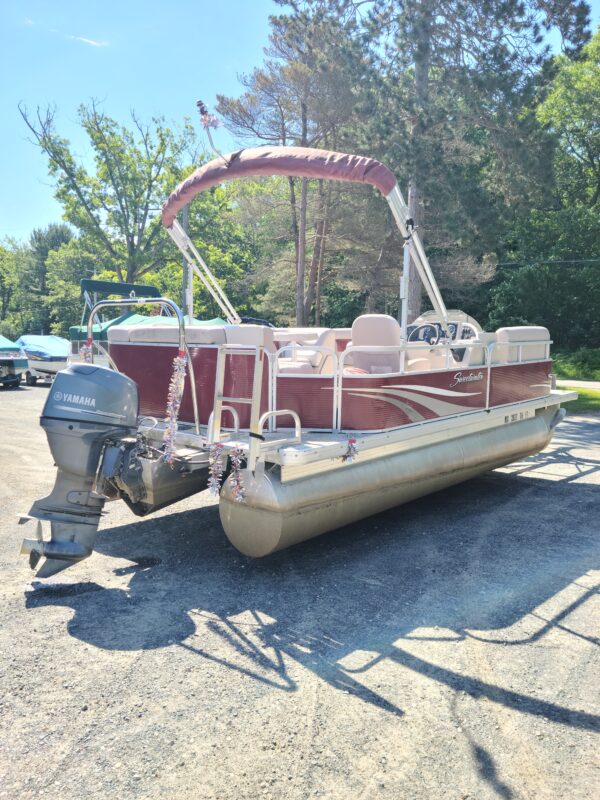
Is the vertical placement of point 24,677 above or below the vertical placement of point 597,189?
below

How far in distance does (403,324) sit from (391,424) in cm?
93

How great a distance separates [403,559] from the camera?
514 centimetres

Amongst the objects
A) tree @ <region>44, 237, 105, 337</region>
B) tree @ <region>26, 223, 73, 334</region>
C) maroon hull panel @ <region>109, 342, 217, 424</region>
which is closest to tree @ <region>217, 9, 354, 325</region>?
maroon hull panel @ <region>109, 342, 217, 424</region>

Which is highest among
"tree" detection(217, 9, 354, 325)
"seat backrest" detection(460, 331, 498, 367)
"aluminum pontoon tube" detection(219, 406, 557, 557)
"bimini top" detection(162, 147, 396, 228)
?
"tree" detection(217, 9, 354, 325)

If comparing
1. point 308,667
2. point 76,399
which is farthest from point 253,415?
point 308,667

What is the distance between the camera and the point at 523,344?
784 centimetres

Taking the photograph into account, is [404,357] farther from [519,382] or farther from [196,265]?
[519,382]

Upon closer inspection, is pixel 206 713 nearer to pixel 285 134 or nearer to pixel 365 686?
pixel 365 686

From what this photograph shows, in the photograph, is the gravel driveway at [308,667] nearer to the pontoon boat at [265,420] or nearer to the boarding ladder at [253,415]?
the pontoon boat at [265,420]

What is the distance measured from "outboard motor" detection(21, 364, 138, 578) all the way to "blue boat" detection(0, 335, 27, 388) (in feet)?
57.5

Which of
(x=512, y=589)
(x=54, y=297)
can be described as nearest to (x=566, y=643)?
(x=512, y=589)

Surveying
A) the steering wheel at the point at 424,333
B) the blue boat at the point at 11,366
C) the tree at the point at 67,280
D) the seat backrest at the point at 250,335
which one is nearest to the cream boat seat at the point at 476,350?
the steering wheel at the point at 424,333

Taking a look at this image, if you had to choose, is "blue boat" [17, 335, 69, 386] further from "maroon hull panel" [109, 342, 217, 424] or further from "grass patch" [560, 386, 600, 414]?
"maroon hull panel" [109, 342, 217, 424]

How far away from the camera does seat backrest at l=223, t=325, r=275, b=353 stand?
193 inches
